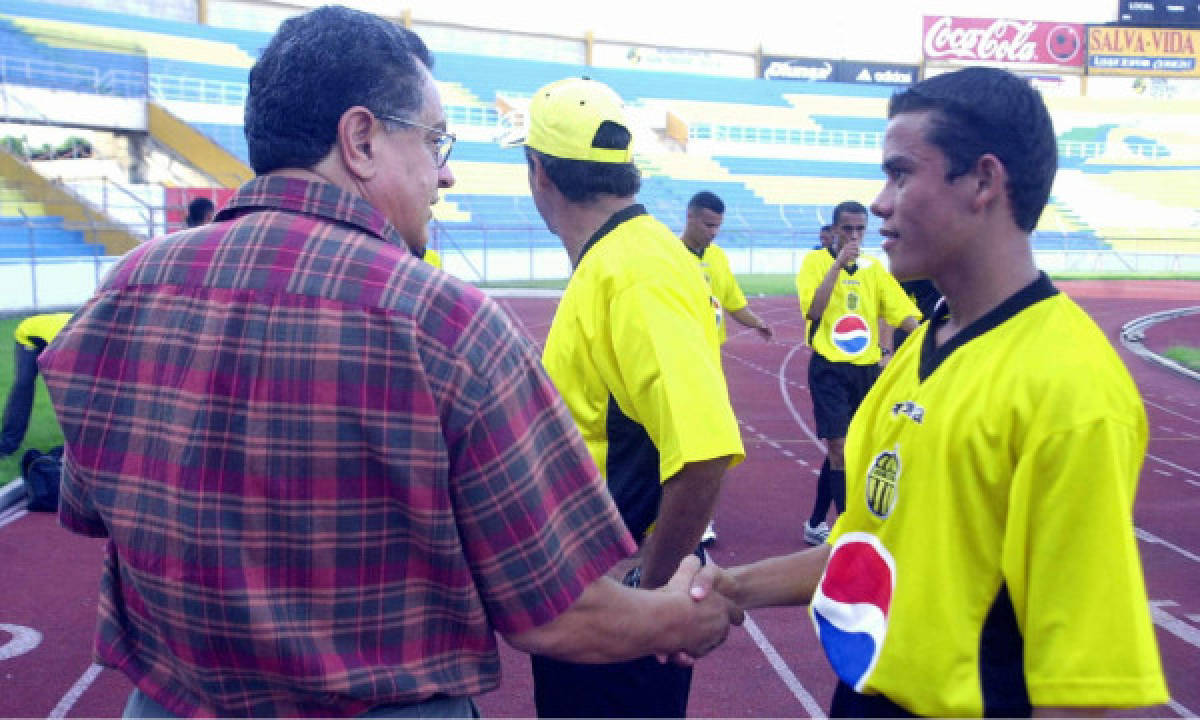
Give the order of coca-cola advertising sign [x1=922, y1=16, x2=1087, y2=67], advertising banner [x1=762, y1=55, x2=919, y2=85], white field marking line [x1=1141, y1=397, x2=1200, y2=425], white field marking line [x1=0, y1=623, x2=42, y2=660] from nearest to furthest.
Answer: white field marking line [x1=0, y1=623, x2=42, y2=660] < white field marking line [x1=1141, y1=397, x2=1200, y2=425] < advertising banner [x1=762, y1=55, x2=919, y2=85] < coca-cola advertising sign [x1=922, y1=16, x2=1087, y2=67]

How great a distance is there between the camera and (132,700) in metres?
1.77

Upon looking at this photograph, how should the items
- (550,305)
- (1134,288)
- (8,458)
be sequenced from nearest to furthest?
(8,458) < (550,305) < (1134,288)

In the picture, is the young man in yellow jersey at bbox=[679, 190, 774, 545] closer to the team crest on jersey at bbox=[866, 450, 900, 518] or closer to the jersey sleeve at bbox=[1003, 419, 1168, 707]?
the team crest on jersey at bbox=[866, 450, 900, 518]

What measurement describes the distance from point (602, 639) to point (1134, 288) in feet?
122

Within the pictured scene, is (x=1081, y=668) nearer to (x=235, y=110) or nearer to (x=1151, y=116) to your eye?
(x=235, y=110)

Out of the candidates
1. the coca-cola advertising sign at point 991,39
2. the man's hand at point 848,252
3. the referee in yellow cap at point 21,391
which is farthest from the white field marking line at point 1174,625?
the coca-cola advertising sign at point 991,39

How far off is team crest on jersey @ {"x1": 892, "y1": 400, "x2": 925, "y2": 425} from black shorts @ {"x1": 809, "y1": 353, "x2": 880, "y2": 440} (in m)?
5.53

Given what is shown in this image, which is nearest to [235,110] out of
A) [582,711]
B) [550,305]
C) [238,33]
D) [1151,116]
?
[238,33]

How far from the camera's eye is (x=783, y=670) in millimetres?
4961

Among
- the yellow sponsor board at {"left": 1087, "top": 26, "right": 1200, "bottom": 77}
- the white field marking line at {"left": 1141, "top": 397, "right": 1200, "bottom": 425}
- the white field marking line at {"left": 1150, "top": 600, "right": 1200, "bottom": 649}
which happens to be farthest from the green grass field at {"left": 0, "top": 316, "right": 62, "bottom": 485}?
the yellow sponsor board at {"left": 1087, "top": 26, "right": 1200, "bottom": 77}

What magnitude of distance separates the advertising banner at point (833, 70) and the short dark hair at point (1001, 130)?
54523 millimetres

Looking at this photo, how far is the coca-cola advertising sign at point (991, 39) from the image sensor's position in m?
57.5

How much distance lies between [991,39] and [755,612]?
59.8 meters

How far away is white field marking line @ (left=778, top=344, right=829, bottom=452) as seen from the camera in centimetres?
1108
